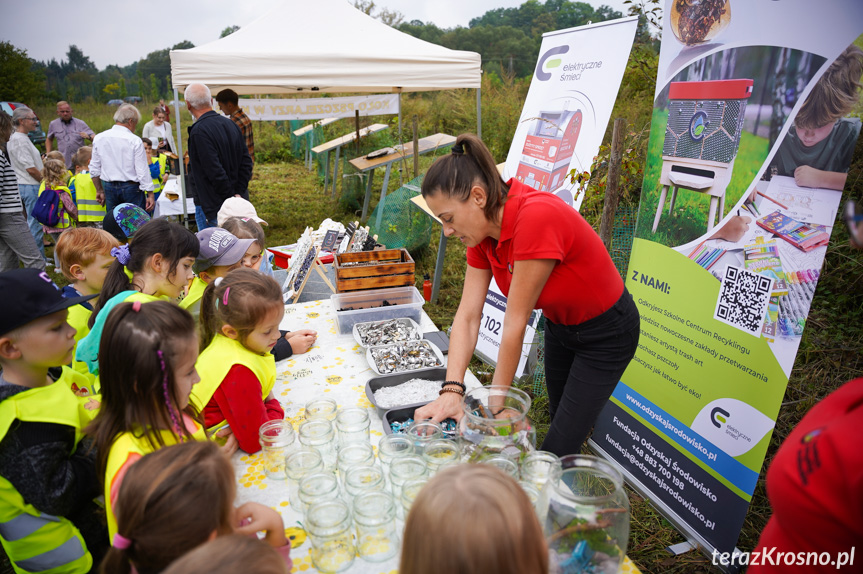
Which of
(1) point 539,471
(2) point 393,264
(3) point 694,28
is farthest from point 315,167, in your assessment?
(1) point 539,471

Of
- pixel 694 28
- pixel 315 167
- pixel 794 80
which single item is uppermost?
pixel 694 28

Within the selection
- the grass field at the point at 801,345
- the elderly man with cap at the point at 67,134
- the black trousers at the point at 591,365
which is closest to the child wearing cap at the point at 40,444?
the black trousers at the point at 591,365

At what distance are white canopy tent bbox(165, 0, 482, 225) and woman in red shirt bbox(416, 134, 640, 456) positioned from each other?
14.6ft

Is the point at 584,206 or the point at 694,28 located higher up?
the point at 694,28

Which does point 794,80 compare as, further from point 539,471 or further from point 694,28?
point 539,471

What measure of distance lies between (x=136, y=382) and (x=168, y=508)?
0.49 m

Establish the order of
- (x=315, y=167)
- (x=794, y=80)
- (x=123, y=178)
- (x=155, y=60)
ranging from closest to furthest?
1. (x=794, y=80)
2. (x=123, y=178)
3. (x=315, y=167)
4. (x=155, y=60)

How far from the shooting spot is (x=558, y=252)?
5.24ft

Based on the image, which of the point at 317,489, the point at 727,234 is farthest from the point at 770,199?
the point at 317,489

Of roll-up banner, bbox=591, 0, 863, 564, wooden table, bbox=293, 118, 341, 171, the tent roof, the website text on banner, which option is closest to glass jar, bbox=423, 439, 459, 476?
roll-up banner, bbox=591, 0, 863, 564

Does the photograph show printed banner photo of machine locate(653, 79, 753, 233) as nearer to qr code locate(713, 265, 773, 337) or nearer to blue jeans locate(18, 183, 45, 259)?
qr code locate(713, 265, 773, 337)

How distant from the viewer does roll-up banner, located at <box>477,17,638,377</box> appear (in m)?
3.11

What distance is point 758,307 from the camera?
1958mm

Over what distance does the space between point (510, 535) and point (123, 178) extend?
21.7ft
